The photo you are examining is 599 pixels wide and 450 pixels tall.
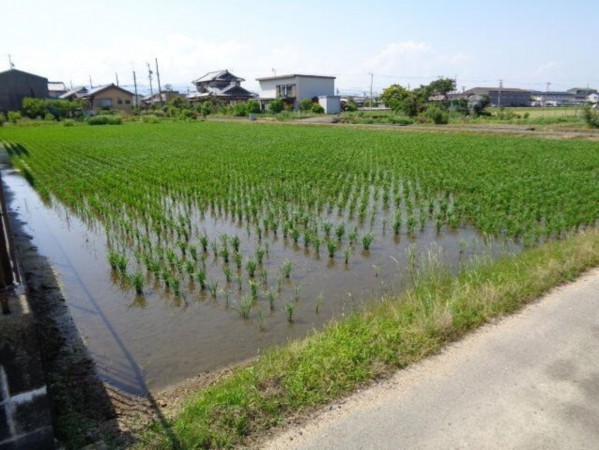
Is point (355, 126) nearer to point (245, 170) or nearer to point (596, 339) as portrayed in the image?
point (245, 170)

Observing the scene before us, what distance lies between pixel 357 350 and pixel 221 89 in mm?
76874

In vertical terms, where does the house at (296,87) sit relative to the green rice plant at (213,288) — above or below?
above

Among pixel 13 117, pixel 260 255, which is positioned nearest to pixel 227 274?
pixel 260 255

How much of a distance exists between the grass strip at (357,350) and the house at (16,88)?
6510cm

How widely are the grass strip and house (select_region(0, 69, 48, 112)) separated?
2563 inches

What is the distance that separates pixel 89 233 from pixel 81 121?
48.2 metres

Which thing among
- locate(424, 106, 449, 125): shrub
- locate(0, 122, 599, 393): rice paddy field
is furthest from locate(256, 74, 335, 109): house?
locate(0, 122, 599, 393): rice paddy field

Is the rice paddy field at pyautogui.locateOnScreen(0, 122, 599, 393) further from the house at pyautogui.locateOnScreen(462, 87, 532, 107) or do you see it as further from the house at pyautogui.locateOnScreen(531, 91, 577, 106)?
the house at pyautogui.locateOnScreen(531, 91, 577, 106)

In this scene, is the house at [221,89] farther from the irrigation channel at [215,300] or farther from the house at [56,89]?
the irrigation channel at [215,300]

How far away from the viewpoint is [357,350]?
4.62 metres

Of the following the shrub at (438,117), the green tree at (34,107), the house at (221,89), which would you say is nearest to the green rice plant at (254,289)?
the shrub at (438,117)

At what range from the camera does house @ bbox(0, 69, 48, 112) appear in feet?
185

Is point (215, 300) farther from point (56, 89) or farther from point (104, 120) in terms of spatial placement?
point (56, 89)

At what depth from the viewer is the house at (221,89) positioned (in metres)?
73.2
